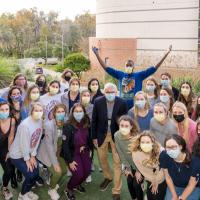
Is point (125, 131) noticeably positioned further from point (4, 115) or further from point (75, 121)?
point (4, 115)

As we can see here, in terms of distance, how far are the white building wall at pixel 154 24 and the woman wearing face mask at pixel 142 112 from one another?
10.8 meters

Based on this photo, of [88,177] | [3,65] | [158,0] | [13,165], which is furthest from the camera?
[158,0]

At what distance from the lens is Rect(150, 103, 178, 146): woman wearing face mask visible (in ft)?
16.5

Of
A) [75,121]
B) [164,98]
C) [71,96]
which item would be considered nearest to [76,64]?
[71,96]

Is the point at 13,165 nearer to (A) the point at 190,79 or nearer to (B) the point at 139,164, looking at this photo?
(B) the point at 139,164

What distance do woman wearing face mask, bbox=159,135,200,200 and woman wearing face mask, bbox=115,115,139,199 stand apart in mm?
675

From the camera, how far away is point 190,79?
10.6 metres

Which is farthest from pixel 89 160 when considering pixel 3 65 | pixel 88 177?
pixel 3 65

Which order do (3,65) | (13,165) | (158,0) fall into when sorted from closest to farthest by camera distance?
(13,165)
(3,65)
(158,0)

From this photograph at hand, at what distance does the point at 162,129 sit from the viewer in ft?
16.8

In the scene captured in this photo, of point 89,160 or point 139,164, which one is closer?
point 139,164

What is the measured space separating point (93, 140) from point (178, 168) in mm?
1760

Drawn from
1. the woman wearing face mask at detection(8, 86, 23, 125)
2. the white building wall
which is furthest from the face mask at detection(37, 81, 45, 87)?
the white building wall

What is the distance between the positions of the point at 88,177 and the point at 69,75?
234 centimetres
